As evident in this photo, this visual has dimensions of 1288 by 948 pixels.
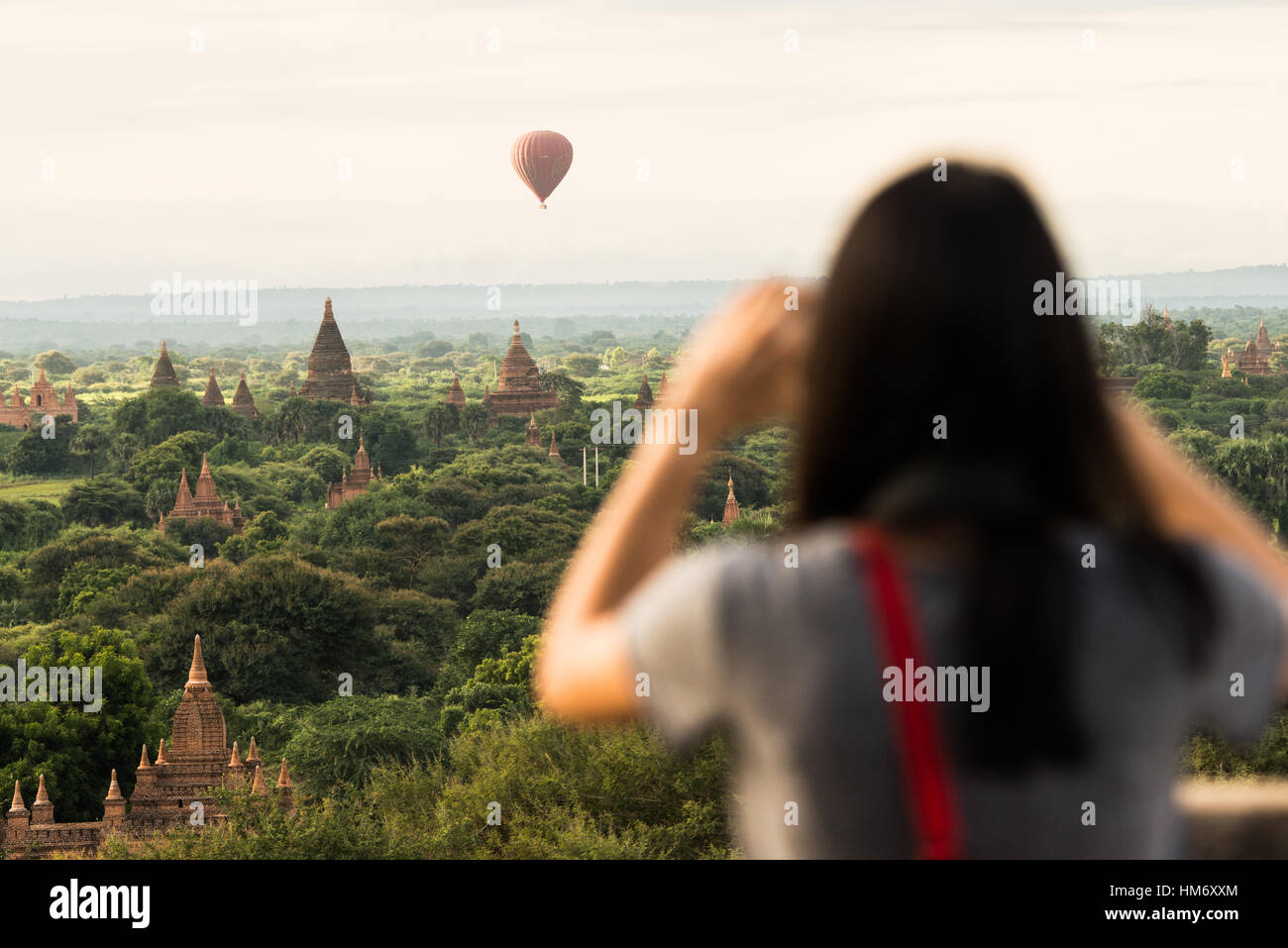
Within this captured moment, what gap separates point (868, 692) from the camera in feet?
4.01

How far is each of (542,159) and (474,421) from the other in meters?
24.0

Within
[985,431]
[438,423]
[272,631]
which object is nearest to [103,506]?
[438,423]

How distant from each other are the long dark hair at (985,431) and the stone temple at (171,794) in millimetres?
18305

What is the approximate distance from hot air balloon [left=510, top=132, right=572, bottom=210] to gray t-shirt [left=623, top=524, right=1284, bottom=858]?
65223mm

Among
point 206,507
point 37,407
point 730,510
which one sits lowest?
point 730,510

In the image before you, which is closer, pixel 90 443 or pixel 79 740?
pixel 79 740

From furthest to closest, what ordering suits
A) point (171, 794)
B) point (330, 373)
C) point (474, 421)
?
point (330, 373)
point (474, 421)
point (171, 794)

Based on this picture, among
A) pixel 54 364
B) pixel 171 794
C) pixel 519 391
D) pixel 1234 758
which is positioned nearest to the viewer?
pixel 1234 758

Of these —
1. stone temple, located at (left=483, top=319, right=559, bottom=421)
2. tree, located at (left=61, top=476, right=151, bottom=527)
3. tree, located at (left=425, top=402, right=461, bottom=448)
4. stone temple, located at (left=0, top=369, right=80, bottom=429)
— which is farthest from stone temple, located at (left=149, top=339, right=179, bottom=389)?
tree, located at (left=61, top=476, right=151, bottom=527)

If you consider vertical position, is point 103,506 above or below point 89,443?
below

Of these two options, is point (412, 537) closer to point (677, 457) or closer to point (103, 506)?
point (103, 506)

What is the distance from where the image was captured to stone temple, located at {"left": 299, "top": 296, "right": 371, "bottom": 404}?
93562 mm

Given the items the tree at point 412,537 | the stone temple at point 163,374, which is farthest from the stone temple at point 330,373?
the tree at point 412,537
